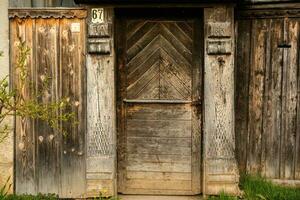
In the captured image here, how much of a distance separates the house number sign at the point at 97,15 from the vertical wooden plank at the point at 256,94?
2082 mm

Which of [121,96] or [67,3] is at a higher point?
[67,3]

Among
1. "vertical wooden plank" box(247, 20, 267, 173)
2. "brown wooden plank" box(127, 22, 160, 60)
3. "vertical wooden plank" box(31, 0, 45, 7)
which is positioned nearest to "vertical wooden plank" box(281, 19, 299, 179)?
"vertical wooden plank" box(247, 20, 267, 173)

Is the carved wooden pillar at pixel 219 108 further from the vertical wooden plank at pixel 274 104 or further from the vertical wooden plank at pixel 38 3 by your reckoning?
the vertical wooden plank at pixel 38 3

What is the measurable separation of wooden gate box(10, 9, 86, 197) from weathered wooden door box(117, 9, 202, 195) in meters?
0.59

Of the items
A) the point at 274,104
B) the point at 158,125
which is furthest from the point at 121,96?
the point at 274,104

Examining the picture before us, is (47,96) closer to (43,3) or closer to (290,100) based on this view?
(43,3)

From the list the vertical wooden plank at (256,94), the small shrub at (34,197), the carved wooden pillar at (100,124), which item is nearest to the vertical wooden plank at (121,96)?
the carved wooden pillar at (100,124)

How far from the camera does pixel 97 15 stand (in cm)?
602

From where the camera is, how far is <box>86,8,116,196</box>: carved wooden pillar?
6102mm

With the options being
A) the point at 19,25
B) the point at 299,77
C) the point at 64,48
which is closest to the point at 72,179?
the point at 64,48

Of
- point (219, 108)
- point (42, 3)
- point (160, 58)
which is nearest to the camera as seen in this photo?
point (219, 108)

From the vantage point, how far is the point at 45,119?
19.9ft

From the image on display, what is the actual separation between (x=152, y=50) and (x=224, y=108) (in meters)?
1.24

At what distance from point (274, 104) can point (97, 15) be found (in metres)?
2.67
